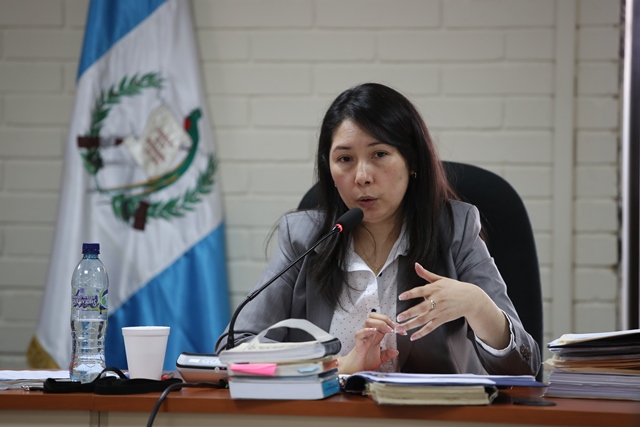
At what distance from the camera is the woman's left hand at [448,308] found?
135cm

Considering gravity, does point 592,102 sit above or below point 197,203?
above

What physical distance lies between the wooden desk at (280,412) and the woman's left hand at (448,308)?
20 centimetres

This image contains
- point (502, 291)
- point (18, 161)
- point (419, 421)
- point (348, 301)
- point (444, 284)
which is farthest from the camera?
point (18, 161)

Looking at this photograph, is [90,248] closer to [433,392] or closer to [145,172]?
[433,392]

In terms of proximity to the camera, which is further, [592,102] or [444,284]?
[592,102]

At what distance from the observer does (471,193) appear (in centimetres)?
189

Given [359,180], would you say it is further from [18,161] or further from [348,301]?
[18,161]

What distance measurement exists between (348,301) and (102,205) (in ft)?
3.23

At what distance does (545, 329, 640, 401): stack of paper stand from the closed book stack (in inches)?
14.2

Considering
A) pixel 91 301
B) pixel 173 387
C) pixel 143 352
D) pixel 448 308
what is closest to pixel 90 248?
pixel 91 301

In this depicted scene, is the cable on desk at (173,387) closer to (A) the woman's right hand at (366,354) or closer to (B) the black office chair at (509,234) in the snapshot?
(A) the woman's right hand at (366,354)

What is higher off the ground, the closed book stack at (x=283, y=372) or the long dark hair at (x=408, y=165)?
the long dark hair at (x=408, y=165)

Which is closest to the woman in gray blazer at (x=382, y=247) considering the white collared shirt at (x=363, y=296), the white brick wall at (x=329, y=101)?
the white collared shirt at (x=363, y=296)

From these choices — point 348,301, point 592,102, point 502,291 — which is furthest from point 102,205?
point 592,102
